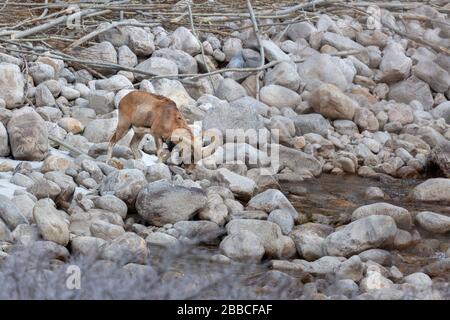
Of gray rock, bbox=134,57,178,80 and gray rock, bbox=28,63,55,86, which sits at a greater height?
gray rock, bbox=28,63,55,86

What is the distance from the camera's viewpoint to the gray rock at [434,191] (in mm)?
10070

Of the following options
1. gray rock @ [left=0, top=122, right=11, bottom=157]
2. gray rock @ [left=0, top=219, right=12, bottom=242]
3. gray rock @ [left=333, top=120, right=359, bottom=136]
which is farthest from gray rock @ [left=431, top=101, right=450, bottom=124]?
gray rock @ [left=0, top=219, right=12, bottom=242]

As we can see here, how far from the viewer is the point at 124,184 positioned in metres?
8.68

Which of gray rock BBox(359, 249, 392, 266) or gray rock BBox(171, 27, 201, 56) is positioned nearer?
gray rock BBox(359, 249, 392, 266)

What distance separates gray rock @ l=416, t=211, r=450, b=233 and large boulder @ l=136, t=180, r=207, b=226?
216 cm

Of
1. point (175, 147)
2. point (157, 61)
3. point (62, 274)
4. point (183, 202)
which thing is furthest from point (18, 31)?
point (62, 274)

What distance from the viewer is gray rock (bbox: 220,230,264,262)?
24.8 ft

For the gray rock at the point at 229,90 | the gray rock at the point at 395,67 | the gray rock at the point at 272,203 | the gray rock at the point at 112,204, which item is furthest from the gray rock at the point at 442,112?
the gray rock at the point at 112,204

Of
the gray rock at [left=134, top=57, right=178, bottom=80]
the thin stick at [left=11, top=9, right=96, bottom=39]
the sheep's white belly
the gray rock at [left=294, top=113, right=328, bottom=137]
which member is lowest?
the gray rock at [left=294, top=113, right=328, bottom=137]

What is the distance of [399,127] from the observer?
12953 mm

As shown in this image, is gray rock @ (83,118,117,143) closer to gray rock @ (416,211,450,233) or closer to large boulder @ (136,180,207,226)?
large boulder @ (136,180,207,226)

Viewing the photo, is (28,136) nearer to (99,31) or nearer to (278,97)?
(99,31)

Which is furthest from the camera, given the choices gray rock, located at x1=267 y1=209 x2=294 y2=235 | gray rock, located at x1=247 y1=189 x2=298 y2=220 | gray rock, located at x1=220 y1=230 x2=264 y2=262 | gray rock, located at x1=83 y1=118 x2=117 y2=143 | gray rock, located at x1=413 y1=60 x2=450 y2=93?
gray rock, located at x1=413 y1=60 x2=450 y2=93
